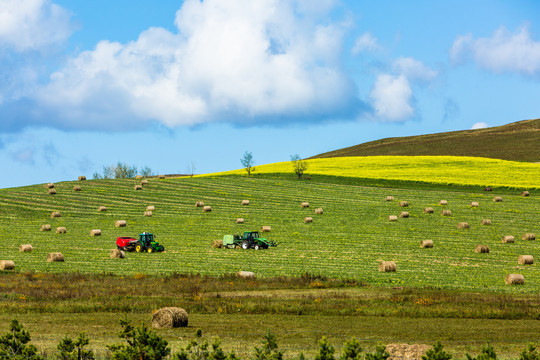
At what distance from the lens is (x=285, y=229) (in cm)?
6444

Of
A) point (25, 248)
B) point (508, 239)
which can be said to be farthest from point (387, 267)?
point (25, 248)

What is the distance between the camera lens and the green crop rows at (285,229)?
45.0 metres

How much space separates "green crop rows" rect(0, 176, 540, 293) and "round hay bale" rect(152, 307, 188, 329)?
49.8ft

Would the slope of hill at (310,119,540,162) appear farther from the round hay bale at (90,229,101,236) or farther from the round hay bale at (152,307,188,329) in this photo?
the round hay bale at (152,307,188,329)

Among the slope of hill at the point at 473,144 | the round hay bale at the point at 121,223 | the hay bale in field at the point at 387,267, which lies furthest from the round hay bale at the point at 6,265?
the slope of hill at the point at 473,144

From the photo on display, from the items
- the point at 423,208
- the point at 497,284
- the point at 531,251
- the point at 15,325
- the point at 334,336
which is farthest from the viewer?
the point at 423,208

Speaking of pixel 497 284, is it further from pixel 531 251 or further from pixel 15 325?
pixel 15 325

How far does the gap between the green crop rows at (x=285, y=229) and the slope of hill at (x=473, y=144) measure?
4301 cm

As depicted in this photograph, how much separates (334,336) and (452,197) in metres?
→ 64.9

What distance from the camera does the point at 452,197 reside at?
3428 inches

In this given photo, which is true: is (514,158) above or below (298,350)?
above

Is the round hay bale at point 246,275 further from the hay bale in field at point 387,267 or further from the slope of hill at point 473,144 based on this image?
the slope of hill at point 473,144

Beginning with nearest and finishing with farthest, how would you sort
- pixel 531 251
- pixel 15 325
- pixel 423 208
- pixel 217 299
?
pixel 15 325 → pixel 217 299 → pixel 531 251 → pixel 423 208

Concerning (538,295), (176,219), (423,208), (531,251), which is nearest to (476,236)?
(531,251)
